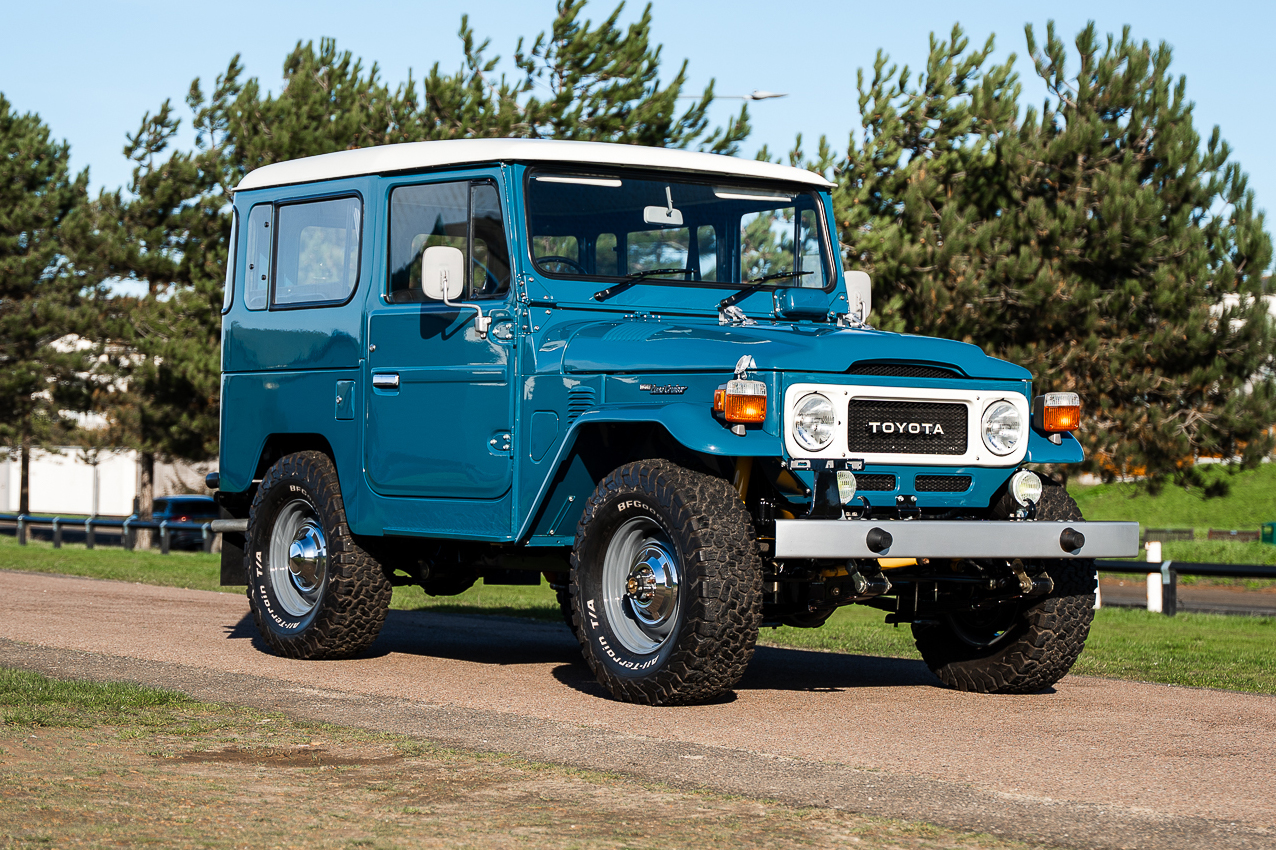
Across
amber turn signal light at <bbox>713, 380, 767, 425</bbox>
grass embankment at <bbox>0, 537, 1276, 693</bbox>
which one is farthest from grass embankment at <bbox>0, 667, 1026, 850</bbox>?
grass embankment at <bbox>0, 537, 1276, 693</bbox>

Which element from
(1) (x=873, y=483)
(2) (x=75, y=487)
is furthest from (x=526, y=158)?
(2) (x=75, y=487)

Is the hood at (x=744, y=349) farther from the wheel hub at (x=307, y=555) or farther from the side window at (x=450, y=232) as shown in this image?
the wheel hub at (x=307, y=555)

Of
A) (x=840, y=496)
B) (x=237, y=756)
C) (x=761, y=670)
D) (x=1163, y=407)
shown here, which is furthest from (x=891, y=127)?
A: (x=237, y=756)

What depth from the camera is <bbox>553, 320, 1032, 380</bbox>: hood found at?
8.19 meters

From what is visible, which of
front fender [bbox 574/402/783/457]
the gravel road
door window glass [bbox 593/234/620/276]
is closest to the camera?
the gravel road

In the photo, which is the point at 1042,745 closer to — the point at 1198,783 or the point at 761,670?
the point at 1198,783

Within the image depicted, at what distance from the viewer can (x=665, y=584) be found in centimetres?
830

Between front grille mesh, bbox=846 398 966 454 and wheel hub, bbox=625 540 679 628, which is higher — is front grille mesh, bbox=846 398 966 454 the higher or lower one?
the higher one

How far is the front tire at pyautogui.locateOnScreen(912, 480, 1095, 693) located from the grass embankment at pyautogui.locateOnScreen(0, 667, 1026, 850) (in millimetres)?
3358

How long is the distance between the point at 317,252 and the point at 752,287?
2.78 meters

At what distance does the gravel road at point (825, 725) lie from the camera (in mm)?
5957

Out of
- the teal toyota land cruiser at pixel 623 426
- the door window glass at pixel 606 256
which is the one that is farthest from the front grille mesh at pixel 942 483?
the door window glass at pixel 606 256

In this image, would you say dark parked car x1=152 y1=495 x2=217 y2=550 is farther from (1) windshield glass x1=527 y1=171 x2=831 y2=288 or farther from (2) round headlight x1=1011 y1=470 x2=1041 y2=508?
(2) round headlight x1=1011 y1=470 x2=1041 y2=508

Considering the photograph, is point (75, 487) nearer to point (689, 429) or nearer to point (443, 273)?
point (443, 273)
